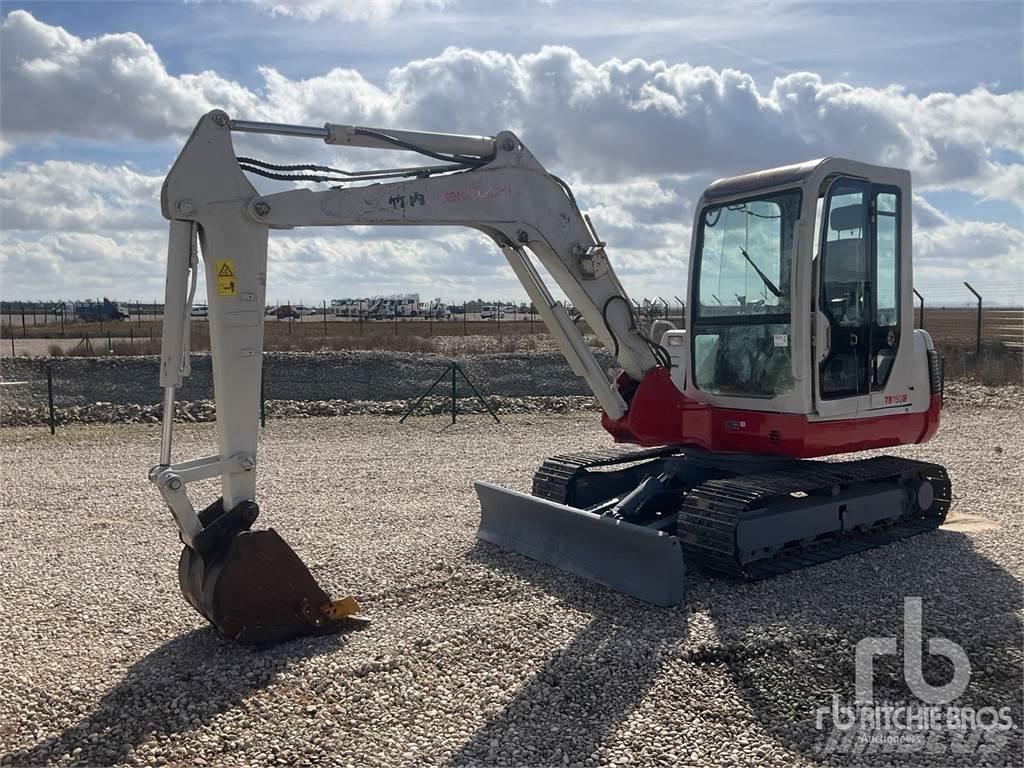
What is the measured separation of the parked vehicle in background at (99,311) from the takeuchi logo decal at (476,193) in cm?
5815

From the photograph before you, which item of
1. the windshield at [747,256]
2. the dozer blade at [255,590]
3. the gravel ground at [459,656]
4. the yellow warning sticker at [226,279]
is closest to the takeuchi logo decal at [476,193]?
the yellow warning sticker at [226,279]

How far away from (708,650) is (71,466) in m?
9.92

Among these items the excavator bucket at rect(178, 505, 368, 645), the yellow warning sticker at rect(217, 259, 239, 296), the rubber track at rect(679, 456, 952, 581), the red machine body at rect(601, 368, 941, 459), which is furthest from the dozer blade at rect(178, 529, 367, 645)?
the red machine body at rect(601, 368, 941, 459)

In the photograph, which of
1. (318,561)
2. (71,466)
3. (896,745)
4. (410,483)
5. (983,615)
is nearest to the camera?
(896,745)

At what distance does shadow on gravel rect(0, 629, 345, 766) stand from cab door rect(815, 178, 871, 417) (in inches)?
173

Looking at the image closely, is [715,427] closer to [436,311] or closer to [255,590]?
[255,590]

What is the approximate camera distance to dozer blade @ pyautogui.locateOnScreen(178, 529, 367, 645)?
5770 millimetres

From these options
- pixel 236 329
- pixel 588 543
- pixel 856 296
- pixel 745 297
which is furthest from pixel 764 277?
pixel 236 329

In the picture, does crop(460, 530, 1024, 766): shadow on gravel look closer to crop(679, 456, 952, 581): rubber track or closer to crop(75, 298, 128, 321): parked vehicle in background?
crop(679, 456, 952, 581): rubber track

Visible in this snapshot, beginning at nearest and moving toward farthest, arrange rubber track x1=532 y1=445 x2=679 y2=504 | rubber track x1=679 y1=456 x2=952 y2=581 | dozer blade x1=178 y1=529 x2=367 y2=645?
dozer blade x1=178 y1=529 x2=367 y2=645
rubber track x1=679 y1=456 x2=952 y2=581
rubber track x1=532 y1=445 x2=679 y2=504

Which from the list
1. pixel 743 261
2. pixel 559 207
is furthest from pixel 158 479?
pixel 743 261

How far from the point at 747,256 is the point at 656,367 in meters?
1.19

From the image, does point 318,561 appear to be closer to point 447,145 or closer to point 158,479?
point 158,479

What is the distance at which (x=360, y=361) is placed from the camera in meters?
23.6
